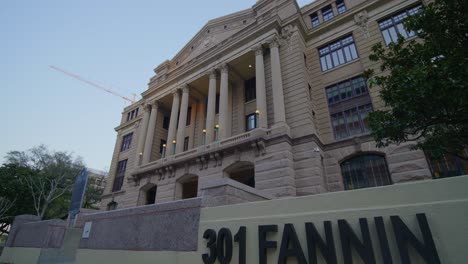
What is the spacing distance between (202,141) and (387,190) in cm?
2196

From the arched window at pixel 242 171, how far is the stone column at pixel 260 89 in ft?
10.8

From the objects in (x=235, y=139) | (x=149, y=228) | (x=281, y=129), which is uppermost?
(x=235, y=139)

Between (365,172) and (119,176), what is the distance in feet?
100

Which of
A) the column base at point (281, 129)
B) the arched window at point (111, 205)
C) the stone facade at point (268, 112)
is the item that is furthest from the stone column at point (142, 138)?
the column base at point (281, 129)

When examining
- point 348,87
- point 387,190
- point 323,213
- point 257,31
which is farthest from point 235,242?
point 257,31

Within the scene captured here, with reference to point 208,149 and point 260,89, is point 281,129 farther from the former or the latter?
point 208,149

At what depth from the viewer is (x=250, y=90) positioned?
24.7 metres

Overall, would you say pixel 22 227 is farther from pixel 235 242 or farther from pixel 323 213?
pixel 323 213

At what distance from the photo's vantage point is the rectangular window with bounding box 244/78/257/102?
24.0 meters

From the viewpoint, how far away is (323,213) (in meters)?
5.14

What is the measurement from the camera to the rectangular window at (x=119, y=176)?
1267 inches

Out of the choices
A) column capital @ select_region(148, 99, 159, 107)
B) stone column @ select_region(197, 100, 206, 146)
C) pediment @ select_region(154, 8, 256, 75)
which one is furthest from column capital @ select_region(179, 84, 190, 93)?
column capital @ select_region(148, 99, 159, 107)

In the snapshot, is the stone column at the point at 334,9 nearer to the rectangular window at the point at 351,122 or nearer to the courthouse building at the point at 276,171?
the courthouse building at the point at 276,171

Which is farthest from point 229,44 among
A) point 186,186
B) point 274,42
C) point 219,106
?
point 186,186
